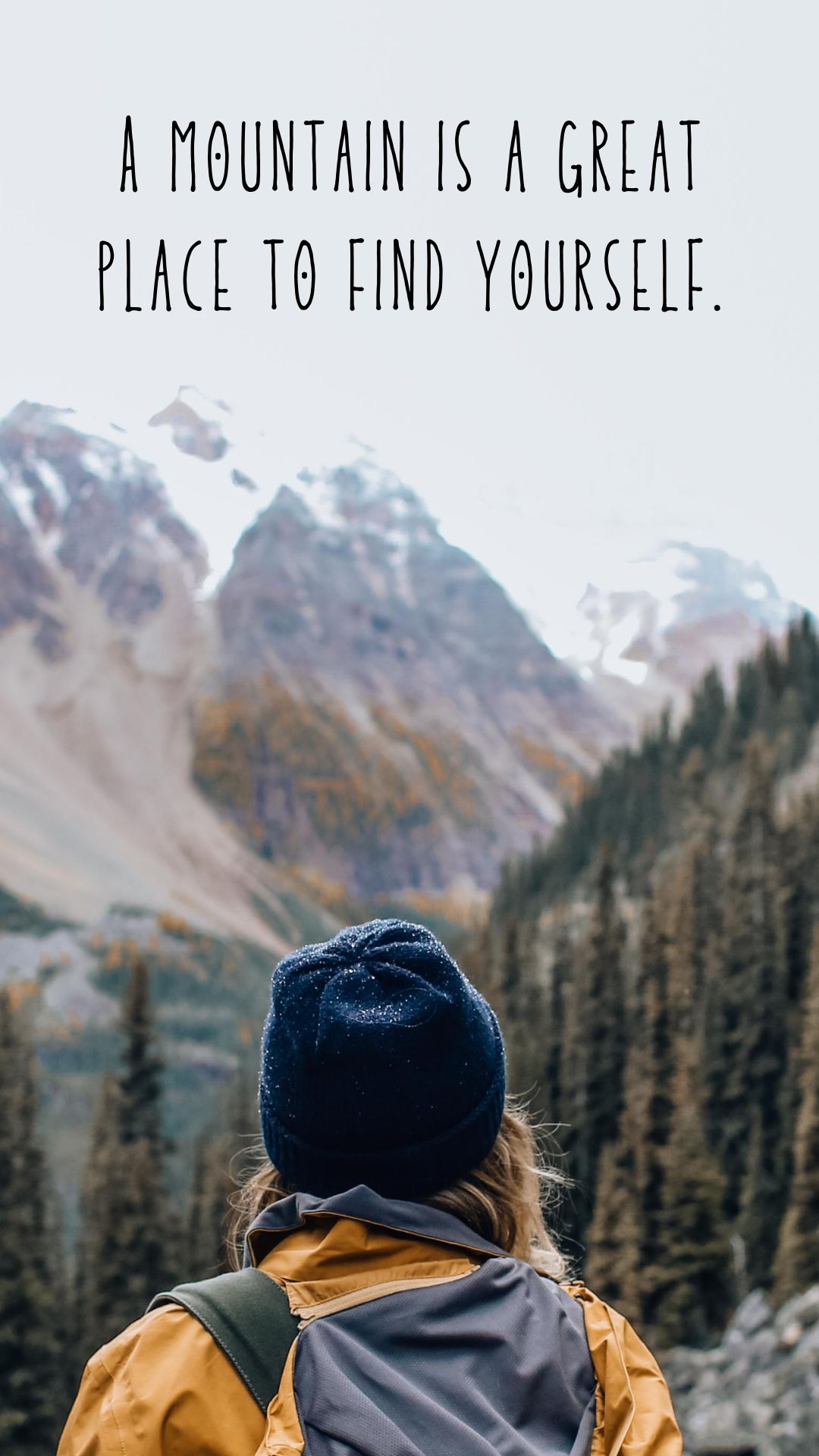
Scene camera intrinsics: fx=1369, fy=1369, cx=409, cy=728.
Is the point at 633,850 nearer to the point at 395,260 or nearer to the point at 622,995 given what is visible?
the point at 622,995

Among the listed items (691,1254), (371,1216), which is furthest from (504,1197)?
(691,1254)

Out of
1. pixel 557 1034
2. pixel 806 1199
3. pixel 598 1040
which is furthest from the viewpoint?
pixel 557 1034

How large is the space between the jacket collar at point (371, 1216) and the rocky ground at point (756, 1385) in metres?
29.6

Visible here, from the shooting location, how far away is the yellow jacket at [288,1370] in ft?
8.43

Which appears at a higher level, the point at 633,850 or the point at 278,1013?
the point at 278,1013

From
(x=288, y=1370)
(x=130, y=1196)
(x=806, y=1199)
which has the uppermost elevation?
(x=288, y=1370)

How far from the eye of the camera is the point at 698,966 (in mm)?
70438

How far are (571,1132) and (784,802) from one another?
45331 millimetres

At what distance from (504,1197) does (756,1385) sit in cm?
3912

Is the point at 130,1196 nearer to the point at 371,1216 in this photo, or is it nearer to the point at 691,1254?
the point at 691,1254

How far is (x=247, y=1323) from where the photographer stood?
8.70ft

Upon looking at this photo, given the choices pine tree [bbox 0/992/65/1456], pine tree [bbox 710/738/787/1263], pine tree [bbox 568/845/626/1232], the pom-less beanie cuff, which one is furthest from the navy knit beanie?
pine tree [bbox 568/845/626/1232]

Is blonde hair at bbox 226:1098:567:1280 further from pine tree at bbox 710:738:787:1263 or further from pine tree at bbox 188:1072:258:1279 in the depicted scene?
pine tree at bbox 710:738:787:1263

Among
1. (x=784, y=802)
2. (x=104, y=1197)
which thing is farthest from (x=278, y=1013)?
(x=784, y=802)
